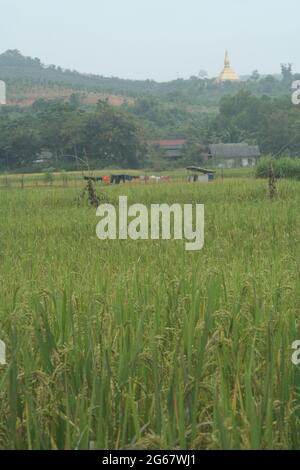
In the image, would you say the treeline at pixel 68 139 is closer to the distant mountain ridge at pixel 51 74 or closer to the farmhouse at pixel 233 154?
the farmhouse at pixel 233 154

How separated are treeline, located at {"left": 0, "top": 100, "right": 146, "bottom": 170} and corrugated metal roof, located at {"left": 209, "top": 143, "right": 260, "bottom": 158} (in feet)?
17.0

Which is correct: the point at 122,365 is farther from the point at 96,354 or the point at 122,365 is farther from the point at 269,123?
the point at 269,123

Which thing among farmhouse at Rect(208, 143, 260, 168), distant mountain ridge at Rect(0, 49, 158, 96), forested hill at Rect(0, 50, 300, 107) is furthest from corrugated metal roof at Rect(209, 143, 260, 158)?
distant mountain ridge at Rect(0, 49, 158, 96)

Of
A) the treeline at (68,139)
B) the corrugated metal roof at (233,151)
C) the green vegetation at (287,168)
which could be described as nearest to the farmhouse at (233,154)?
the corrugated metal roof at (233,151)

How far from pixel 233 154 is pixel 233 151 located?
13.4 inches

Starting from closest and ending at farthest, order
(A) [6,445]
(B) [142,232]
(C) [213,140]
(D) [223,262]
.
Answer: (A) [6,445] → (D) [223,262] → (B) [142,232] → (C) [213,140]

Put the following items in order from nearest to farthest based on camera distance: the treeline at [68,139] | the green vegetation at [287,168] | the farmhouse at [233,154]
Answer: the green vegetation at [287,168] → the treeline at [68,139] → the farmhouse at [233,154]

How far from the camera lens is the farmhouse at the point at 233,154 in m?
39.5

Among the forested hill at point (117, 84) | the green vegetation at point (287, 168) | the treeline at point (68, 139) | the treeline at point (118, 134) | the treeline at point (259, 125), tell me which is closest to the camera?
the green vegetation at point (287, 168)

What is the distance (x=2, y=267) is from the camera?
514cm

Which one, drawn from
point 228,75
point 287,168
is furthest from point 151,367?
point 228,75

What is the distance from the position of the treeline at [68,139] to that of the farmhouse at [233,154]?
5202 mm
